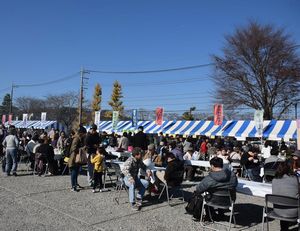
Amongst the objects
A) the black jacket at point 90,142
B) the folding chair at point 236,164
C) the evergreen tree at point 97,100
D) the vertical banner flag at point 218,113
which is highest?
the evergreen tree at point 97,100

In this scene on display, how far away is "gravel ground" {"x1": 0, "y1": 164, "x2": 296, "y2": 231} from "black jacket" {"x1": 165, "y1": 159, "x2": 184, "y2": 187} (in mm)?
487

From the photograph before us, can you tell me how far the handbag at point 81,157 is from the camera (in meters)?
7.85

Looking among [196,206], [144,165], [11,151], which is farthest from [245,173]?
[11,151]

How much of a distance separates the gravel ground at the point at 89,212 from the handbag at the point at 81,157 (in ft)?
2.43

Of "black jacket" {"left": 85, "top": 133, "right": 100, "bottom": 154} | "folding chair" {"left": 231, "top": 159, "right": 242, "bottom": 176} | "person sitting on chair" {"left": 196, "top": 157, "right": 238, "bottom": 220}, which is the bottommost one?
"folding chair" {"left": 231, "top": 159, "right": 242, "bottom": 176}

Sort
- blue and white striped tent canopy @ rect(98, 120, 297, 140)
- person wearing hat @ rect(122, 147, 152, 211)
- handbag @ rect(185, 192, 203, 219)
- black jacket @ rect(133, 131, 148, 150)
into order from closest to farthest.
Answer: handbag @ rect(185, 192, 203, 219) < person wearing hat @ rect(122, 147, 152, 211) < black jacket @ rect(133, 131, 148, 150) < blue and white striped tent canopy @ rect(98, 120, 297, 140)

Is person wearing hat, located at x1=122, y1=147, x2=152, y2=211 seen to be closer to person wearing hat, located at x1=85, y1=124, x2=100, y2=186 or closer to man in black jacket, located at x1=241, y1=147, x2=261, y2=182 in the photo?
person wearing hat, located at x1=85, y1=124, x2=100, y2=186

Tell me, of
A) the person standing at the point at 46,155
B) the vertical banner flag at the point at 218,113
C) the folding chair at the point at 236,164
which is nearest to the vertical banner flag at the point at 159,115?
the vertical banner flag at the point at 218,113

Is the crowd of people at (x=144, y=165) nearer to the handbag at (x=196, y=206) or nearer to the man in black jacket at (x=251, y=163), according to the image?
the man in black jacket at (x=251, y=163)

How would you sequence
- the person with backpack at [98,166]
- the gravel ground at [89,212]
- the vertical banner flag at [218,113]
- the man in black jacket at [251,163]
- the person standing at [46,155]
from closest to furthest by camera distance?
the gravel ground at [89,212]
the person with backpack at [98,166]
the man in black jacket at [251,163]
the person standing at [46,155]
the vertical banner flag at [218,113]

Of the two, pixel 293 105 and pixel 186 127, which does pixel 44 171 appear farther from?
pixel 293 105

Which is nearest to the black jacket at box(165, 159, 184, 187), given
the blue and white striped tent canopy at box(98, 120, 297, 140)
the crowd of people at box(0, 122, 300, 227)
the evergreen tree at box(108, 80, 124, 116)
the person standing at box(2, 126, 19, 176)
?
the crowd of people at box(0, 122, 300, 227)

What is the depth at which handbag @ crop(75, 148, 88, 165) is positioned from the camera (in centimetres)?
785

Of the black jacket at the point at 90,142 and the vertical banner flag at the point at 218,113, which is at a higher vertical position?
the vertical banner flag at the point at 218,113
